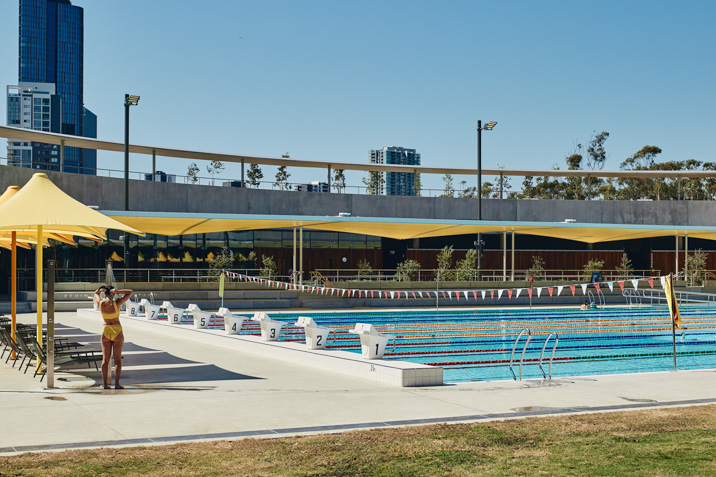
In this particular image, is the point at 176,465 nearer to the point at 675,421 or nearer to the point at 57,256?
the point at 675,421

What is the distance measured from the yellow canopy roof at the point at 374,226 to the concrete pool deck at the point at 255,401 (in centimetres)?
1185

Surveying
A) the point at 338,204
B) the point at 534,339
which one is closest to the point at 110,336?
the point at 534,339

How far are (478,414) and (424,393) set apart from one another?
1.52m

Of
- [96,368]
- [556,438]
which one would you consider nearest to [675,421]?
[556,438]

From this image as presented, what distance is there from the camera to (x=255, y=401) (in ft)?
28.2

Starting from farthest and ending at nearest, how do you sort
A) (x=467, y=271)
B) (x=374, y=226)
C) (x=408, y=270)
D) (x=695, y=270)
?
(x=695, y=270) → (x=408, y=270) → (x=467, y=271) → (x=374, y=226)

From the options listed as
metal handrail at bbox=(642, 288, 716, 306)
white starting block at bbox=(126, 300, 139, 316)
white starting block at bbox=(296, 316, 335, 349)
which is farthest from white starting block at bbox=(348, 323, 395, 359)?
metal handrail at bbox=(642, 288, 716, 306)

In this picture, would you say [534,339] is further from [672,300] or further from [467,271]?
[467,271]

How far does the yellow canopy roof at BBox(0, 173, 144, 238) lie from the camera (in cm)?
1001

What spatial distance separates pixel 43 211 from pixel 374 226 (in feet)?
57.6

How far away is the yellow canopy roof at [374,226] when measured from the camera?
23.6 m

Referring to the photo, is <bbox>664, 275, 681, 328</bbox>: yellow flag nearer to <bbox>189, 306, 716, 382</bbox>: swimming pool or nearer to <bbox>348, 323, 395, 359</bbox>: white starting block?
<bbox>189, 306, 716, 382</bbox>: swimming pool

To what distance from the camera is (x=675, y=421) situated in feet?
24.4

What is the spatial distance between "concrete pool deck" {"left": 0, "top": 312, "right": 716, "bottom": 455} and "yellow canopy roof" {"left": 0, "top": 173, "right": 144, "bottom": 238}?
2.17 metres
